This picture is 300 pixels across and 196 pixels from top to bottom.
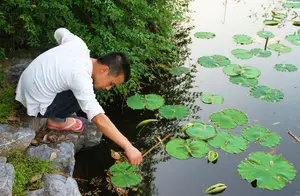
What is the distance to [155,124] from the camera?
3.73 metres

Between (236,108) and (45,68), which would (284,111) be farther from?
(45,68)

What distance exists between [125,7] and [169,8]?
0.97 m

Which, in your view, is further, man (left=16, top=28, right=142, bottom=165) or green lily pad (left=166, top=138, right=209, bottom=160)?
green lily pad (left=166, top=138, right=209, bottom=160)

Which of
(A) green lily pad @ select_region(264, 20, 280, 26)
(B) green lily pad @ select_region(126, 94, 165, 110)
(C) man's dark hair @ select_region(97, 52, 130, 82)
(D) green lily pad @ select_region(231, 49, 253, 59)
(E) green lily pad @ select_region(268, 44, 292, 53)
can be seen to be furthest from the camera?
(A) green lily pad @ select_region(264, 20, 280, 26)

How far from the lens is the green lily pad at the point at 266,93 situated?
4.00 meters

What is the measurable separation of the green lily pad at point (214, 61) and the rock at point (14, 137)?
8.41ft

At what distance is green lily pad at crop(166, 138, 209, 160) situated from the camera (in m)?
3.29

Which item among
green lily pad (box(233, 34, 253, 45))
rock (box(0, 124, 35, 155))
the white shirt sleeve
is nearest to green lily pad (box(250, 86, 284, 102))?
green lily pad (box(233, 34, 253, 45))

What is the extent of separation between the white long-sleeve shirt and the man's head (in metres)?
0.06

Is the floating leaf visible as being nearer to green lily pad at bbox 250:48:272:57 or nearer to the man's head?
the man's head

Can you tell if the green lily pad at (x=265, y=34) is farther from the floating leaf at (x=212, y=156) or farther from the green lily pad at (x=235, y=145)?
the floating leaf at (x=212, y=156)

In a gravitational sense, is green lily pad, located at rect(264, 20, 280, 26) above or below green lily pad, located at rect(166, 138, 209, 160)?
above

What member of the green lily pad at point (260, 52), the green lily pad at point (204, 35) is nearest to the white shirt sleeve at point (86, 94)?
the green lily pad at point (260, 52)

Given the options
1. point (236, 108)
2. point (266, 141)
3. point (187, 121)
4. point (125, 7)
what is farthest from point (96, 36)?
point (266, 141)
